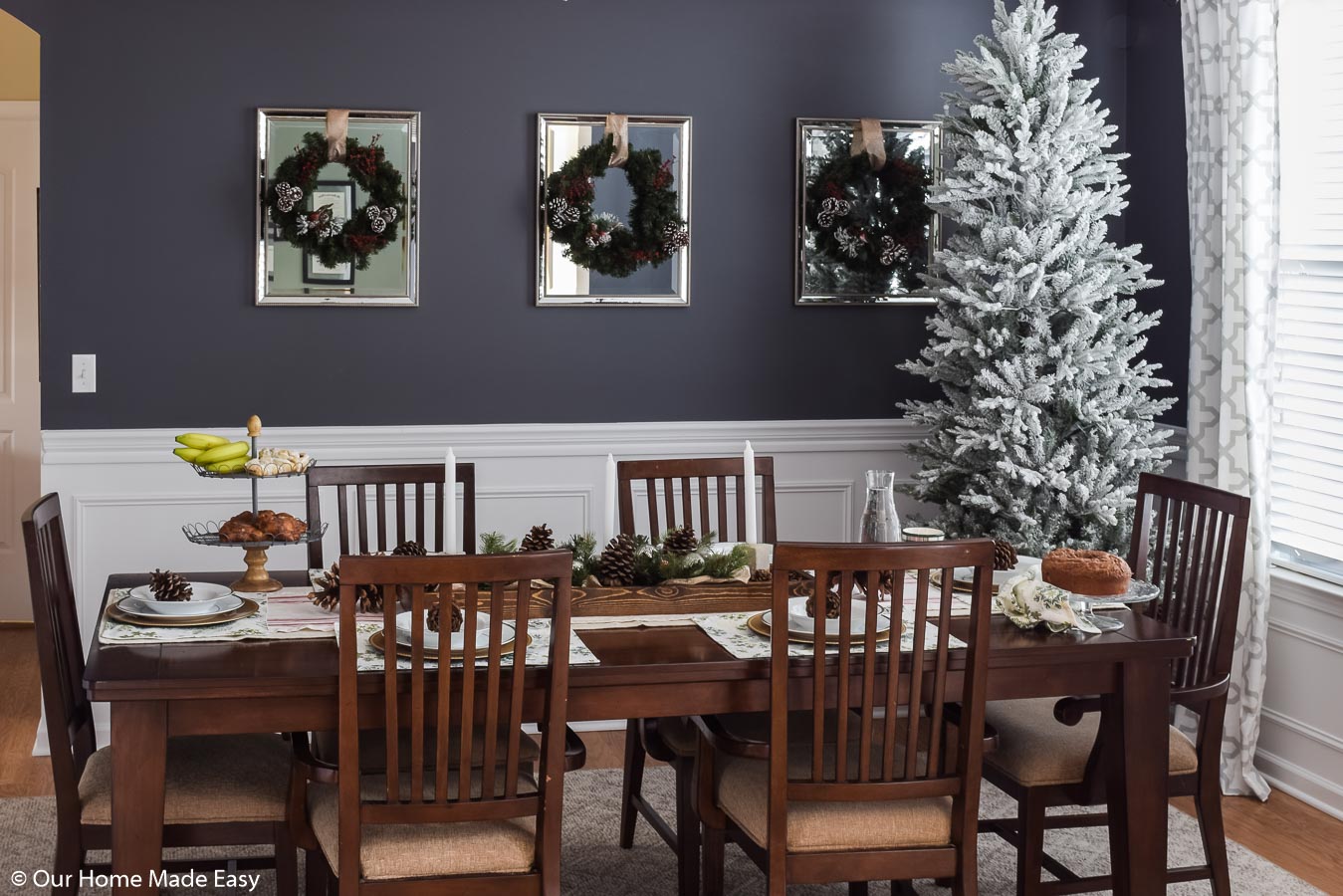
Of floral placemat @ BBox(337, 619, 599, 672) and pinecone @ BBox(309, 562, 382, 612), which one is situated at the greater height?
pinecone @ BBox(309, 562, 382, 612)

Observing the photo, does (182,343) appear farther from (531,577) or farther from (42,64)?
(531,577)

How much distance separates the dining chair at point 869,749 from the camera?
226 cm

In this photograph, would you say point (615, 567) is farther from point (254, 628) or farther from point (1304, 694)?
point (1304, 694)

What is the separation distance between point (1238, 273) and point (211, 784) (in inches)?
121

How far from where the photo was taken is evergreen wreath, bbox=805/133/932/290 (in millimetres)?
4551

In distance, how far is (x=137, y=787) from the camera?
2.25 m

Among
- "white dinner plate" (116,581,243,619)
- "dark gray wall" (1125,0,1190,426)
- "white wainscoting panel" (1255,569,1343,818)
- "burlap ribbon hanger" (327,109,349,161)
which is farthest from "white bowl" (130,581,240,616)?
"dark gray wall" (1125,0,1190,426)

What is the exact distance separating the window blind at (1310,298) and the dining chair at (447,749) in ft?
8.61

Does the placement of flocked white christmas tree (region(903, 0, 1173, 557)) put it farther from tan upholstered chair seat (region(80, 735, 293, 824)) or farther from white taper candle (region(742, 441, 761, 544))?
tan upholstered chair seat (region(80, 735, 293, 824))

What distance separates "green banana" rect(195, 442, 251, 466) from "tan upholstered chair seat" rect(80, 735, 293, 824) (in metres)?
0.64

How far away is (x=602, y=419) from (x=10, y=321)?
2890 millimetres

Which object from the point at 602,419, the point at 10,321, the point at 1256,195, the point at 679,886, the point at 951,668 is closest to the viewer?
the point at 951,668

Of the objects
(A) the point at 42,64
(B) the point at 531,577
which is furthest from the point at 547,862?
(A) the point at 42,64

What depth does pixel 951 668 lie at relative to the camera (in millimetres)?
2434
